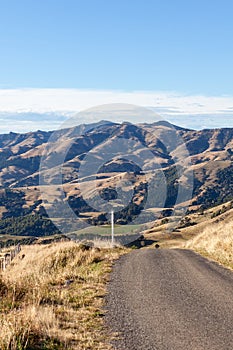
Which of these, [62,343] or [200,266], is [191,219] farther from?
[62,343]

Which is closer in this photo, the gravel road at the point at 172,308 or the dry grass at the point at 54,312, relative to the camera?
the dry grass at the point at 54,312

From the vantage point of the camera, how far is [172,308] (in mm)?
11086

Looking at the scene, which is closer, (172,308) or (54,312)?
(54,312)

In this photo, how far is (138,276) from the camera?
1703cm

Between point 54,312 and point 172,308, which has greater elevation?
point 54,312

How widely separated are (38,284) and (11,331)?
608 centimetres

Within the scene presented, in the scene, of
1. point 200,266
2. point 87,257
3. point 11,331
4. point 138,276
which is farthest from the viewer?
point 87,257

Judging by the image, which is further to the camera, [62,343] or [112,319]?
[112,319]

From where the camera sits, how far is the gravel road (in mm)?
8352

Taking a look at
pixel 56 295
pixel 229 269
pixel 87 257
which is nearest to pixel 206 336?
pixel 56 295

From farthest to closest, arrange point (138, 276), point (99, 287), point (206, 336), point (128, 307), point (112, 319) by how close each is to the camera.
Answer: point (138, 276) → point (99, 287) → point (128, 307) → point (112, 319) → point (206, 336)

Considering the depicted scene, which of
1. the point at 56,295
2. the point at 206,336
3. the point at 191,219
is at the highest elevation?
the point at 206,336

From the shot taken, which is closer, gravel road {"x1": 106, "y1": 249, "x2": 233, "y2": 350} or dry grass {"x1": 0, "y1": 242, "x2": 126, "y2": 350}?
dry grass {"x1": 0, "y1": 242, "x2": 126, "y2": 350}

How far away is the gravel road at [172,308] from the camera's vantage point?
329 inches
